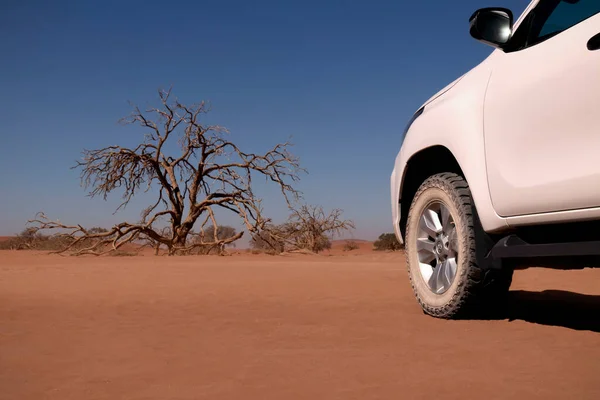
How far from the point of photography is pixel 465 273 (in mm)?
3580

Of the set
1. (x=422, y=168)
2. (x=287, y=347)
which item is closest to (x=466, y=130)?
(x=422, y=168)

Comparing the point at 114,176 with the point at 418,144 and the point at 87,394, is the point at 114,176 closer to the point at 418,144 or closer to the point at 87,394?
the point at 418,144

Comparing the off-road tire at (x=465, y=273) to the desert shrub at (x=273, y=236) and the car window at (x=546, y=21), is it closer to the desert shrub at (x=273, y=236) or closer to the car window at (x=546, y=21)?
the car window at (x=546, y=21)

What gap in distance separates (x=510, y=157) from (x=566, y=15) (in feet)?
3.17

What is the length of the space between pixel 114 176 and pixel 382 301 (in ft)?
46.5

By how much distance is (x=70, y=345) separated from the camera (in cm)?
318

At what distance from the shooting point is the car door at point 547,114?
8.93 feet

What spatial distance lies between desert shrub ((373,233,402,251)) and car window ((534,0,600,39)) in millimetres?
22369

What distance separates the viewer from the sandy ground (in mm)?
2195

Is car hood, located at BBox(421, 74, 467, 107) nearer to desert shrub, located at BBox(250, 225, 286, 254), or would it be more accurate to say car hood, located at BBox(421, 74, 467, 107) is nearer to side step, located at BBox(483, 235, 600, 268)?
side step, located at BBox(483, 235, 600, 268)

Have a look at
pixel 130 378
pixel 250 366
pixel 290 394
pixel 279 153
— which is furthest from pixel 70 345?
pixel 279 153

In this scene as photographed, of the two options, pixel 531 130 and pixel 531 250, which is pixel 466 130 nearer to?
pixel 531 130

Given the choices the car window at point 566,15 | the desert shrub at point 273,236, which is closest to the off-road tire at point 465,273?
the car window at point 566,15

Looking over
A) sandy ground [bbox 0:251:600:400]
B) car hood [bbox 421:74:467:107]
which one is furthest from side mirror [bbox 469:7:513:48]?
sandy ground [bbox 0:251:600:400]
